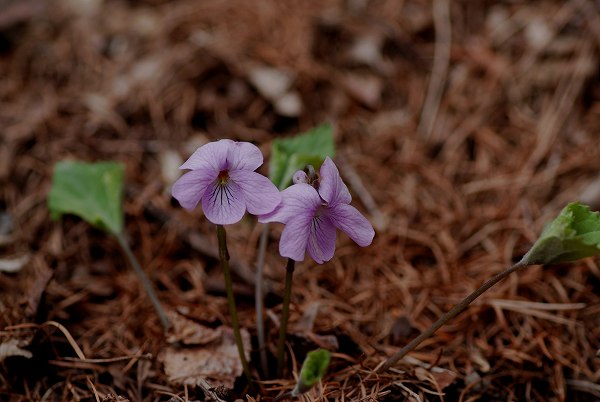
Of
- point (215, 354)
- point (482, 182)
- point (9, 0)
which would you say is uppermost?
point (9, 0)

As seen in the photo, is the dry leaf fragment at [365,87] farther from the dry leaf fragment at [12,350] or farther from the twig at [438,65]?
the dry leaf fragment at [12,350]

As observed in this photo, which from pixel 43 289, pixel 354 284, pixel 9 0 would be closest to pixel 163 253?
pixel 43 289

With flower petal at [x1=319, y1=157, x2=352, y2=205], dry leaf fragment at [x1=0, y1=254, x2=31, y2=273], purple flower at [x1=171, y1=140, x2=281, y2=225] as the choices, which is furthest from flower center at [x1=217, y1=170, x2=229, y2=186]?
dry leaf fragment at [x1=0, y1=254, x2=31, y2=273]

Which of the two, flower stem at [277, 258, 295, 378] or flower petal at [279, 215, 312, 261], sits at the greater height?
flower petal at [279, 215, 312, 261]

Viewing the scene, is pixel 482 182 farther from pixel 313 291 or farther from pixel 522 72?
pixel 313 291

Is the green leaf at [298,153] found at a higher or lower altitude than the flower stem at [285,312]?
higher

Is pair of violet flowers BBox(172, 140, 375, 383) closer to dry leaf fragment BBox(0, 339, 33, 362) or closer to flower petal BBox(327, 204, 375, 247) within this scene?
flower petal BBox(327, 204, 375, 247)

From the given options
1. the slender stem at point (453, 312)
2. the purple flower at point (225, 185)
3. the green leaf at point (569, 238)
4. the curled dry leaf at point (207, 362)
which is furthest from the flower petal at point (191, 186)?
the green leaf at point (569, 238)
